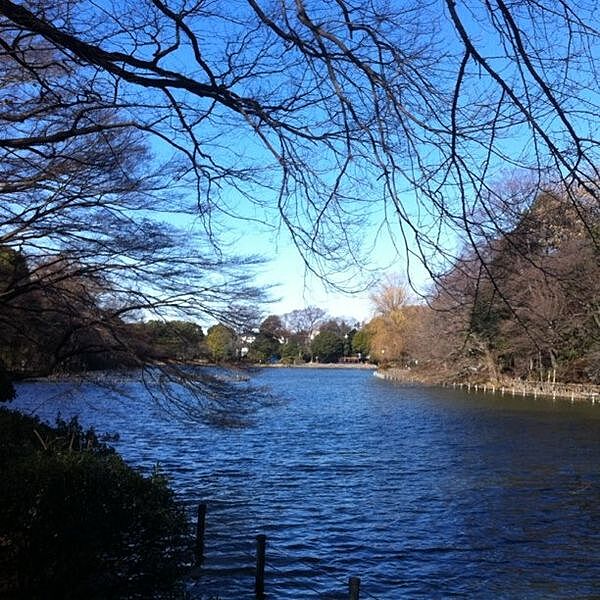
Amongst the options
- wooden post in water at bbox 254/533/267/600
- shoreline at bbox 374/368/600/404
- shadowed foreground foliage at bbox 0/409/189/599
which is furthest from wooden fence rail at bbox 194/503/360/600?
shoreline at bbox 374/368/600/404

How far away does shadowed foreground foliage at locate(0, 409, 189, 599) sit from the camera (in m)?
5.55

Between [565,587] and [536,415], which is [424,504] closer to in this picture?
[565,587]

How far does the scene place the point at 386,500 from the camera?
14852 millimetres

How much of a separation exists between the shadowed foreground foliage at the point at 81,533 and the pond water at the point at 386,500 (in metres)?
2.54

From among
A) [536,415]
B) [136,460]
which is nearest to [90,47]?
[136,460]

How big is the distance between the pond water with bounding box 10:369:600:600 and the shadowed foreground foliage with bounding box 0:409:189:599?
8.34ft

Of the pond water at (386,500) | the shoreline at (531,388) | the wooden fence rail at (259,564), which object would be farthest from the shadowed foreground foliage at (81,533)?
the shoreline at (531,388)

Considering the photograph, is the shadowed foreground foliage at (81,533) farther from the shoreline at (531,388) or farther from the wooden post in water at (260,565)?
the shoreline at (531,388)

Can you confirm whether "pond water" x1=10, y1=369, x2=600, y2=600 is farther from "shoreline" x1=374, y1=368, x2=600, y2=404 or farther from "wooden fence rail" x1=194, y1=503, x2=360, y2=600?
"shoreline" x1=374, y1=368, x2=600, y2=404

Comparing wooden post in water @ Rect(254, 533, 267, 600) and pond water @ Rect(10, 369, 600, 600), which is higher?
wooden post in water @ Rect(254, 533, 267, 600)

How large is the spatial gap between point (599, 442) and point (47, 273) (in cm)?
2006

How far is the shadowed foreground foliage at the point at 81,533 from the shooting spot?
18.2ft

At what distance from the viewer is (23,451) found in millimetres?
7281

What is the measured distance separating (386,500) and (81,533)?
33.6 feet
